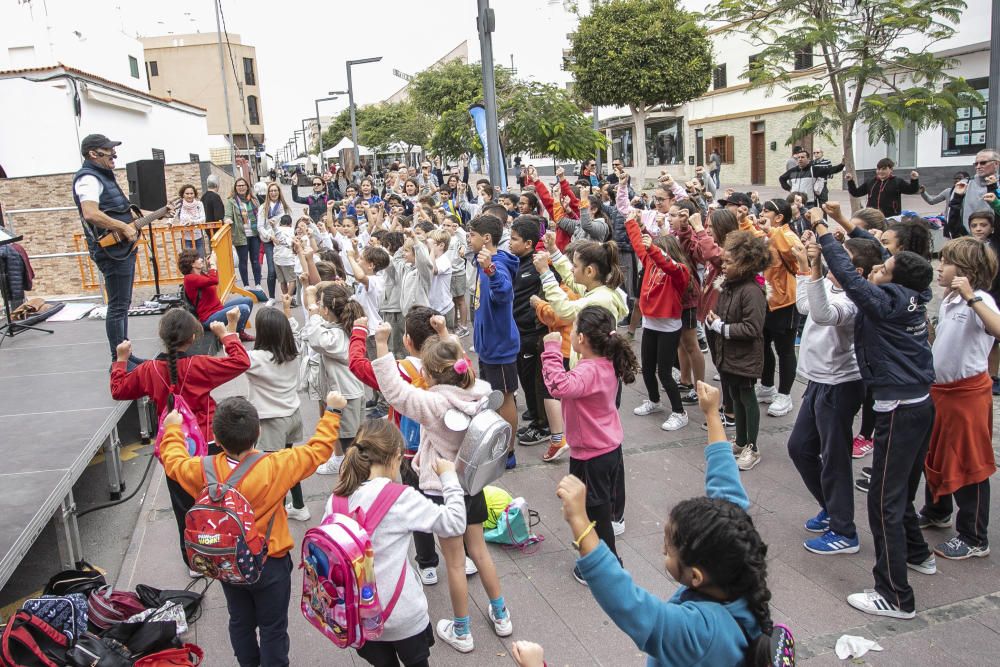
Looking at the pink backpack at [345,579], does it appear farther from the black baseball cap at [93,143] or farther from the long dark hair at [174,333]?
the black baseball cap at [93,143]

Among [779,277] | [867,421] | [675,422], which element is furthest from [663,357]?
[867,421]

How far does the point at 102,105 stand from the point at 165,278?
952cm

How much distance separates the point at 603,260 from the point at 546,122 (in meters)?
10.1

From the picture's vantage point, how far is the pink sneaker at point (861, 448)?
243 inches

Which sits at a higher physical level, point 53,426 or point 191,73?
point 191,73

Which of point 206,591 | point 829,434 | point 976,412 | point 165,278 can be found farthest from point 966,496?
point 165,278

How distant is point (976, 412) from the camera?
4504 millimetres

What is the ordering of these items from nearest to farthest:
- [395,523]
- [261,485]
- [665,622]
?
1. [665,622]
2. [395,523]
3. [261,485]

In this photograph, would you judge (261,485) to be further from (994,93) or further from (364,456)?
(994,93)

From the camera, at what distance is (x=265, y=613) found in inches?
139

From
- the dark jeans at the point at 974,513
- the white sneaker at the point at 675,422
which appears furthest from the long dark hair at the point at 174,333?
the dark jeans at the point at 974,513

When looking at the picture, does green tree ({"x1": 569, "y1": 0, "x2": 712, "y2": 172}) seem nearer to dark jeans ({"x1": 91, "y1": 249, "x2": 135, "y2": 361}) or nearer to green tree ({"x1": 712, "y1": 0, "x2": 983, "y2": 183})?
green tree ({"x1": 712, "y1": 0, "x2": 983, "y2": 183})

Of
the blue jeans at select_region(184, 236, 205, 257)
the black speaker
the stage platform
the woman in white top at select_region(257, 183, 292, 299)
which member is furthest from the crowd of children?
the blue jeans at select_region(184, 236, 205, 257)

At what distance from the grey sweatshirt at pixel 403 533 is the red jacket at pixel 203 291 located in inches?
176
